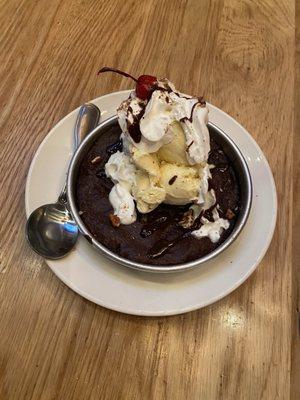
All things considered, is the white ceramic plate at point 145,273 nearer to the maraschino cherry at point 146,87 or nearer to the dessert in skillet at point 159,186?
the dessert in skillet at point 159,186

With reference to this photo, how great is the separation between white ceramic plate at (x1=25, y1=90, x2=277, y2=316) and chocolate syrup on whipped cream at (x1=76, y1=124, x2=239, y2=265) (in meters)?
0.05

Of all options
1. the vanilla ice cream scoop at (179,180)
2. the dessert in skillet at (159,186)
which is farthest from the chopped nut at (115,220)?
the vanilla ice cream scoop at (179,180)

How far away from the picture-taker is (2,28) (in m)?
1.57

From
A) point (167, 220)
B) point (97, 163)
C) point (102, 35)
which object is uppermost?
point (102, 35)

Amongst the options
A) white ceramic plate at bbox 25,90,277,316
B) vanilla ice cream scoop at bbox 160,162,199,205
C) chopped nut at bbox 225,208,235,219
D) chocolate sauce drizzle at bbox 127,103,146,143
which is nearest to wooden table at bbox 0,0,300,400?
white ceramic plate at bbox 25,90,277,316

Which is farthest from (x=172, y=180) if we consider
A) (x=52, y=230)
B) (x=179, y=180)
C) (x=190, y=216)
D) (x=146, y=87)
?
(x=52, y=230)

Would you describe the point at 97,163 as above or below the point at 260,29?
above

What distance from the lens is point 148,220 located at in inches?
45.3

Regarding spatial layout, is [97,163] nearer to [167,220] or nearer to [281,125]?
[167,220]

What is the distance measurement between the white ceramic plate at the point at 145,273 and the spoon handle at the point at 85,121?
0.05m

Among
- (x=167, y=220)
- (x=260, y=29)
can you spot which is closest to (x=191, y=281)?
(x=167, y=220)

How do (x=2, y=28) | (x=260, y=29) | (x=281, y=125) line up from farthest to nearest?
1. (x=260, y=29)
2. (x=2, y=28)
3. (x=281, y=125)

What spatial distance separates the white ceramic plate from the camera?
1064 mm

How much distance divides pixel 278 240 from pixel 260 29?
0.90 metres
